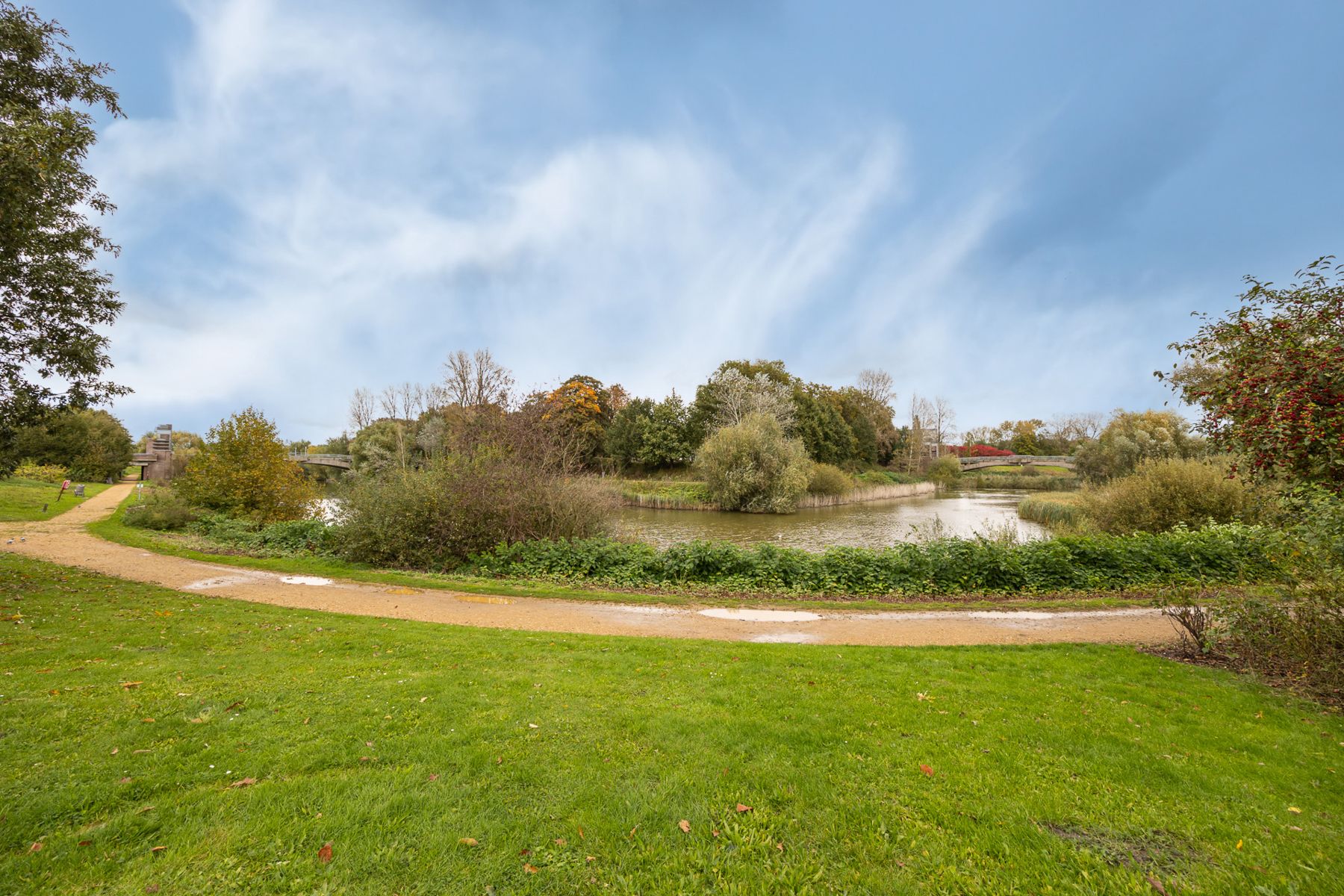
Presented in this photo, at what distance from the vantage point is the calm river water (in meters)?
18.4

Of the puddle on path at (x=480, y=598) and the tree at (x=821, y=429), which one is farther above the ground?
the tree at (x=821, y=429)

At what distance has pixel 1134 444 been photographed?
102ft

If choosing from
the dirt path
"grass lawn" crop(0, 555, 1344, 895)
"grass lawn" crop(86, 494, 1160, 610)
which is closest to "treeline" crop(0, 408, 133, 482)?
"grass lawn" crop(86, 494, 1160, 610)

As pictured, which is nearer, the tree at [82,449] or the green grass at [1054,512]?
the green grass at [1054,512]

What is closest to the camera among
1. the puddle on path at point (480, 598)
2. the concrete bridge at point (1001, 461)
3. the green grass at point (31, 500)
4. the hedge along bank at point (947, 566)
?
the puddle on path at point (480, 598)

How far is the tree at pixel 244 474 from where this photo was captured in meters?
17.5

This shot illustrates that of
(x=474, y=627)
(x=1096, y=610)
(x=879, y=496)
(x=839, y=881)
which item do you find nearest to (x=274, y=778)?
(x=839, y=881)

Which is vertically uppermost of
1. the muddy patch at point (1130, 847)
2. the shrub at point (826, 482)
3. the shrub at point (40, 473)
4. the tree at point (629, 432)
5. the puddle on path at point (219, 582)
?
the tree at point (629, 432)

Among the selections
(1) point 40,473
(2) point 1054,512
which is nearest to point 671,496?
(2) point 1054,512

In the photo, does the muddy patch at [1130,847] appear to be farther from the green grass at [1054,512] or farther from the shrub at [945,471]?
the shrub at [945,471]

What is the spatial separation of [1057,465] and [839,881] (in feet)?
208

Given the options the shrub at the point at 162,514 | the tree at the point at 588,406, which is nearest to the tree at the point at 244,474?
the shrub at the point at 162,514

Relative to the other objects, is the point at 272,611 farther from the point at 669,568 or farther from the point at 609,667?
the point at 669,568

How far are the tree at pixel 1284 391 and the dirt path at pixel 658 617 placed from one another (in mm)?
3153
